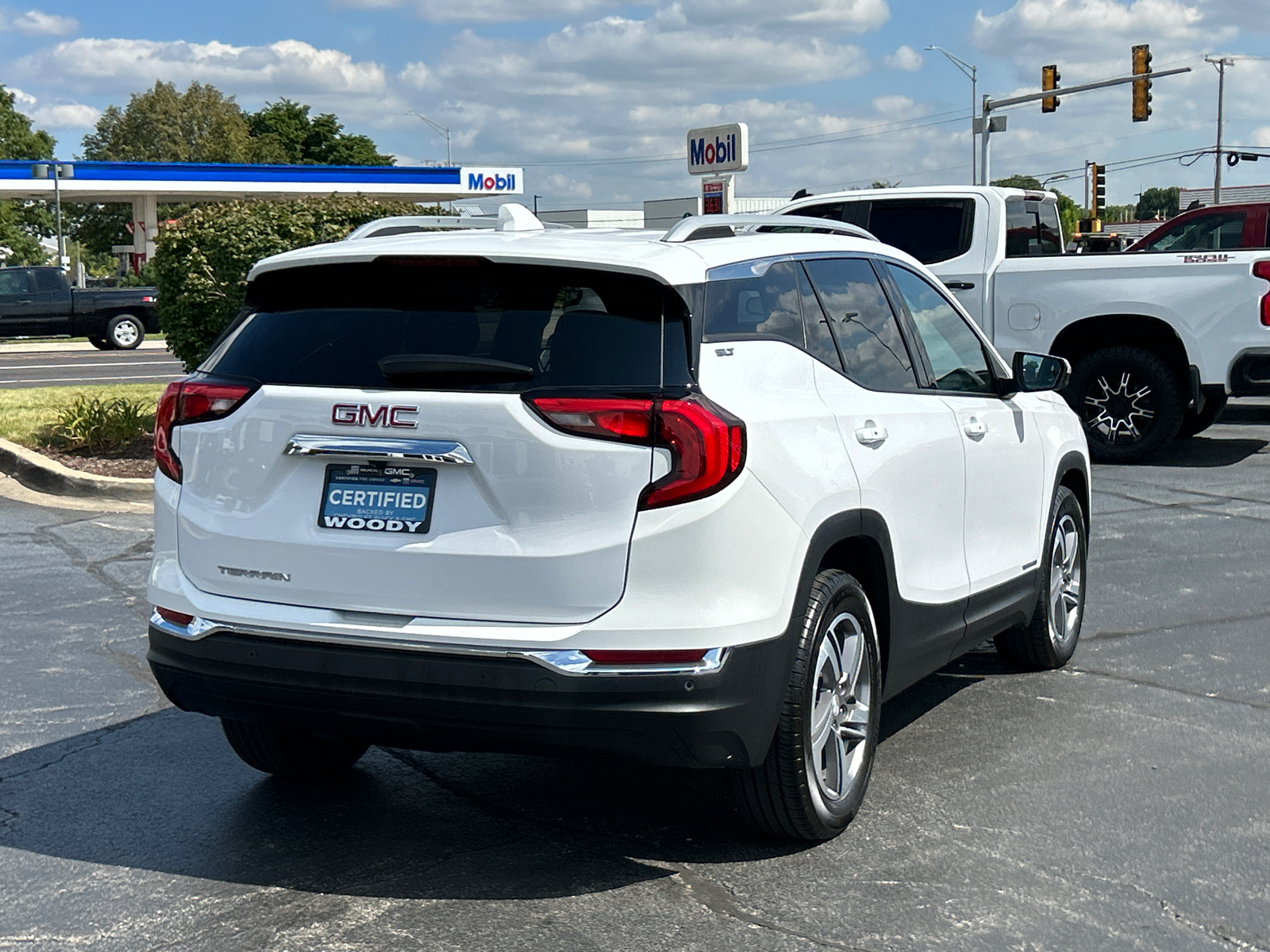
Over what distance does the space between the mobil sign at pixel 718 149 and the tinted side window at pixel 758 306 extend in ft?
43.8

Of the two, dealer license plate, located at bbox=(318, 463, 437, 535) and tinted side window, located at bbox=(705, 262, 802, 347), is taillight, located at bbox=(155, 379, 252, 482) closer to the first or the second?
dealer license plate, located at bbox=(318, 463, 437, 535)

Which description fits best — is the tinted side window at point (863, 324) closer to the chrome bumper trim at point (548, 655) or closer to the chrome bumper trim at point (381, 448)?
the chrome bumper trim at point (548, 655)

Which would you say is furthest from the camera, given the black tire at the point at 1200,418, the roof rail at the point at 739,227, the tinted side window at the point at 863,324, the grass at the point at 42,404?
the grass at the point at 42,404

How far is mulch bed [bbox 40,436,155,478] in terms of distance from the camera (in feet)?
38.5

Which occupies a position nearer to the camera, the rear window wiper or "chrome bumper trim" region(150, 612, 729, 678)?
"chrome bumper trim" region(150, 612, 729, 678)

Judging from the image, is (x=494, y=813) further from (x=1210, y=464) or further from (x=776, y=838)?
(x=1210, y=464)

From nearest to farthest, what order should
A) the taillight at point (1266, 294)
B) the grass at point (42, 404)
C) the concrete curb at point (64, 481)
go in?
the concrete curb at point (64, 481) → the taillight at point (1266, 294) → the grass at point (42, 404)

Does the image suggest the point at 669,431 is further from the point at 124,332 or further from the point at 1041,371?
the point at 124,332

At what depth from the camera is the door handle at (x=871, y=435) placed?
4.52 metres

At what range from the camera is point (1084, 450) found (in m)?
6.69

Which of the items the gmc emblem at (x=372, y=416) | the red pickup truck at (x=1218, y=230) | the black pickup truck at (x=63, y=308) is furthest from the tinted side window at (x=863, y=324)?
the black pickup truck at (x=63, y=308)

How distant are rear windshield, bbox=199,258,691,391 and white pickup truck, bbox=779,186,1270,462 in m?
9.53

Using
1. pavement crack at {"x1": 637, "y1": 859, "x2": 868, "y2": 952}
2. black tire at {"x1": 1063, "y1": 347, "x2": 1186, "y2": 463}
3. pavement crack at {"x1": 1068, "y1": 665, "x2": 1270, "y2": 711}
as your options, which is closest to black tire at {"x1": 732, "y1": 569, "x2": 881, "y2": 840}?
pavement crack at {"x1": 637, "y1": 859, "x2": 868, "y2": 952}

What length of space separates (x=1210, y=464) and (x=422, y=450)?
34.9ft
